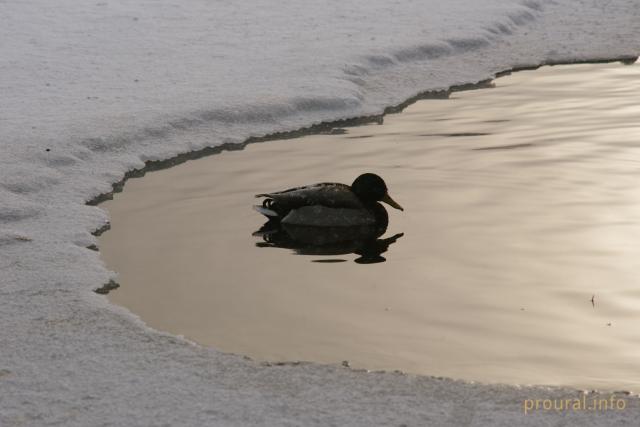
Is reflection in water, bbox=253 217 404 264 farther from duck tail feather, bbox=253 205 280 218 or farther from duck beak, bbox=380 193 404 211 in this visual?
duck beak, bbox=380 193 404 211

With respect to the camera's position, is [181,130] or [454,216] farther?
[181,130]

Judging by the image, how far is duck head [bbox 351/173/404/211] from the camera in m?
8.36

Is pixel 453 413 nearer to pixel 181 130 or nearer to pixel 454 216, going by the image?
pixel 454 216

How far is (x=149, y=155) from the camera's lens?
9.94 m

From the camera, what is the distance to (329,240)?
8086 millimetres

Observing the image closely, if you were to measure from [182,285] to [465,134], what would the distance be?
14.7 ft

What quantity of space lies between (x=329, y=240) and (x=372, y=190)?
56cm

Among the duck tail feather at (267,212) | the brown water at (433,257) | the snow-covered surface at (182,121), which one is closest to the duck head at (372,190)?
the brown water at (433,257)

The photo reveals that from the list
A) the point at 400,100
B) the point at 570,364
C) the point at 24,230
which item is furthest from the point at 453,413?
the point at 400,100

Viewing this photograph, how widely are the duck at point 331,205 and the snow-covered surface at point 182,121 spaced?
128cm

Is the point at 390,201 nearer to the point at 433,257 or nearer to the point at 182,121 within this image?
the point at 433,257

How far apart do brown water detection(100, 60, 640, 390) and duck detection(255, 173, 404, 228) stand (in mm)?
174

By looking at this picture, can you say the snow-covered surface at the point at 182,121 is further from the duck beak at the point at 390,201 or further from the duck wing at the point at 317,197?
the duck beak at the point at 390,201

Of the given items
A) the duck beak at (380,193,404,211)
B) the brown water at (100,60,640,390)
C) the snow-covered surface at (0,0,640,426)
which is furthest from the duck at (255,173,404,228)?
the snow-covered surface at (0,0,640,426)
